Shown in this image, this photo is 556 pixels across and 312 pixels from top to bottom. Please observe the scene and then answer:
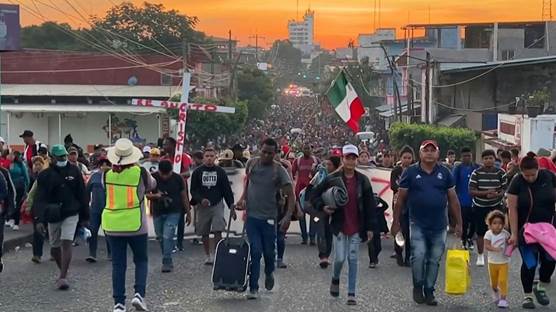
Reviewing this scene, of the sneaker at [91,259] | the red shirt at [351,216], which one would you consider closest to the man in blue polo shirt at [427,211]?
the red shirt at [351,216]

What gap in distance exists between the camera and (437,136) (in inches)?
1521

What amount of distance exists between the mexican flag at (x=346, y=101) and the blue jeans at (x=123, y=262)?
1129 centimetres

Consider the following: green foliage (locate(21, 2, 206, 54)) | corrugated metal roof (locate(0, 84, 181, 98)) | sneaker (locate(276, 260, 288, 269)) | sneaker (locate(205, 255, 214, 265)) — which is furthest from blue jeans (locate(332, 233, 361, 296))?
green foliage (locate(21, 2, 206, 54))

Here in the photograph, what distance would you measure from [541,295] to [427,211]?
1.51 meters

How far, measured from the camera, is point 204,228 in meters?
12.4

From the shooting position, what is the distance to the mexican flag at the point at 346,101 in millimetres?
20203

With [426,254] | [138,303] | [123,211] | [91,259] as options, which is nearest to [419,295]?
[426,254]

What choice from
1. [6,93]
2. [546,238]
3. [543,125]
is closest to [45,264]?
[546,238]

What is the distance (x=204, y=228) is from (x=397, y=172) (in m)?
3.07

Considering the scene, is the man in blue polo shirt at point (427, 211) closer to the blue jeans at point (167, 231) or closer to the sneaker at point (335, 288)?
the sneaker at point (335, 288)

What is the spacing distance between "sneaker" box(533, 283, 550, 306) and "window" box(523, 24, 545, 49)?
5969 centimetres

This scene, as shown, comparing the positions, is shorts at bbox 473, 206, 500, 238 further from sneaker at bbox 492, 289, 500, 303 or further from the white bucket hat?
the white bucket hat

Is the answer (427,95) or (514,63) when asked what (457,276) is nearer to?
(514,63)

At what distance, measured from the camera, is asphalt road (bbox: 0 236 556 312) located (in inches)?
377
